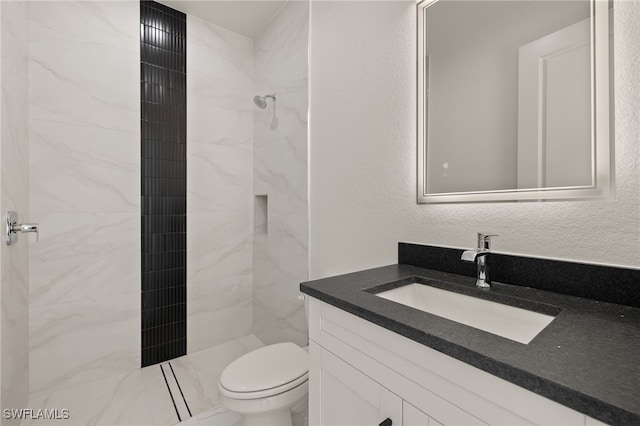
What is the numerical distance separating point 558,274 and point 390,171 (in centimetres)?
70

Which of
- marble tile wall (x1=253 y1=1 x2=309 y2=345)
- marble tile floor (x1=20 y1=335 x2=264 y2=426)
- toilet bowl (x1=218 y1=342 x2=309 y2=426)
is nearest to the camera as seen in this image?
toilet bowl (x1=218 y1=342 x2=309 y2=426)

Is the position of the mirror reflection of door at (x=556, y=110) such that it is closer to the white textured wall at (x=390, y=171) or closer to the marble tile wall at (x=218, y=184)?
the white textured wall at (x=390, y=171)

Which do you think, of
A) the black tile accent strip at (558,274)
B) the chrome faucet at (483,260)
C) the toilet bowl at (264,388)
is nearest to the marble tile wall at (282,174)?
the toilet bowl at (264,388)

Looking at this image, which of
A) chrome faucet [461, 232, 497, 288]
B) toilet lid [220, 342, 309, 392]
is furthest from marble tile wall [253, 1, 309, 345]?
chrome faucet [461, 232, 497, 288]

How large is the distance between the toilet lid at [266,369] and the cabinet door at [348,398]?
14.2 inches

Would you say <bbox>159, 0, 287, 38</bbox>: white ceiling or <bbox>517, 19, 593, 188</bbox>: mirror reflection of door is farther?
<bbox>159, 0, 287, 38</bbox>: white ceiling

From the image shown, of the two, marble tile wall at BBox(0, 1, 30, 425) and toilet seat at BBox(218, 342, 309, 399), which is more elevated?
marble tile wall at BBox(0, 1, 30, 425)

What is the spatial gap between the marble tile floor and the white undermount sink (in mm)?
1281

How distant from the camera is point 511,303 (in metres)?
0.82

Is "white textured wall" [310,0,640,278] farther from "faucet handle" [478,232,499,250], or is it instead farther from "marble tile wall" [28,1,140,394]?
"marble tile wall" [28,1,140,394]

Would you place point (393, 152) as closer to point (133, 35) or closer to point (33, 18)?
point (133, 35)

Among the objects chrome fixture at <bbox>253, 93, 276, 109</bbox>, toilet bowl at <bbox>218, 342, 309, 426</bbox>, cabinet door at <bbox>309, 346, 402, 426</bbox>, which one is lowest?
toilet bowl at <bbox>218, 342, 309, 426</bbox>

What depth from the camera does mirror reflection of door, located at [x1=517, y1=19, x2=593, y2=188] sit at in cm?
83

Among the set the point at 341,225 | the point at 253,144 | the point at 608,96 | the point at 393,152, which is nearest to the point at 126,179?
the point at 253,144
